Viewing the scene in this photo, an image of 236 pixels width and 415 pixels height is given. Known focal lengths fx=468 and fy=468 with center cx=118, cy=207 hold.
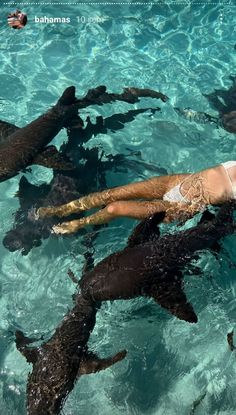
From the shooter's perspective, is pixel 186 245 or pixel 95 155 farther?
pixel 95 155

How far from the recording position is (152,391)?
6.56m

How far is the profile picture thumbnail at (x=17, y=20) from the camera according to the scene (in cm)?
1201

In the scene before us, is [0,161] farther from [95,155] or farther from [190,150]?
[190,150]

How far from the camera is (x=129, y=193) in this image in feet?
23.0

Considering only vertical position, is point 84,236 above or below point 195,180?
below

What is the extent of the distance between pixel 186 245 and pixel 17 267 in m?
3.05

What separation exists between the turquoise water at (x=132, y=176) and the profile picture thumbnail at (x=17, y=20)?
10.2 inches

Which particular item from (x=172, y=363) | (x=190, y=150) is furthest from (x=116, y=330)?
(x=190, y=150)

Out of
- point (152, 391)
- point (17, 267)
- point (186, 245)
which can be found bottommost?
point (152, 391)

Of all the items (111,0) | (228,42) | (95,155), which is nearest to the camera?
(95,155)

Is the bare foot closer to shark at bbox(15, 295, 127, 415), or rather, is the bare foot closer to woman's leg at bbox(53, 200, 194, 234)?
woman's leg at bbox(53, 200, 194, 234)
